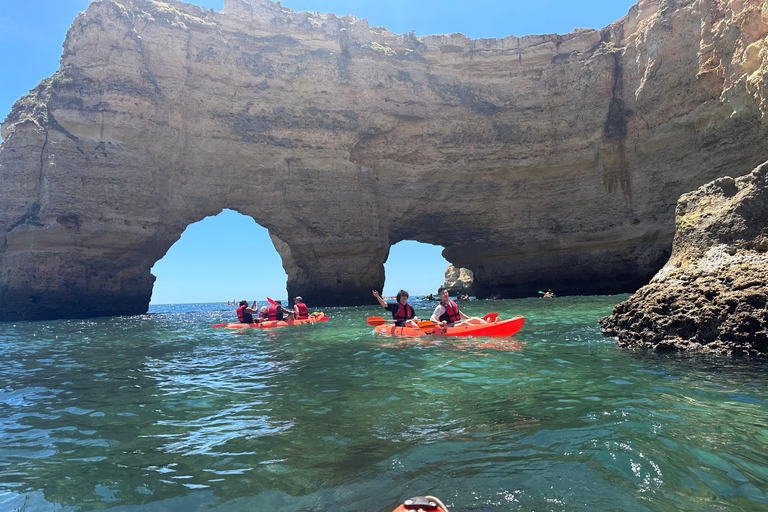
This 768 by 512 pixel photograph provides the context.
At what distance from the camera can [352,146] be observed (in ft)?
Answer: 95.7

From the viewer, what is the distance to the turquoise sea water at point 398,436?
253 centimetres

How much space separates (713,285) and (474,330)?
14.9 ft

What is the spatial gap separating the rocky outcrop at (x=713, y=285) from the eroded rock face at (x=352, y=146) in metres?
16.6

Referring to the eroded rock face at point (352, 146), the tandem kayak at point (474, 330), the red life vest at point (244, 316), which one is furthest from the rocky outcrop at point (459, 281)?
the tandem kayak at point (474, 330)

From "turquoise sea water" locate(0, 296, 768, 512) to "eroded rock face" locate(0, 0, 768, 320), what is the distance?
21.5 metres

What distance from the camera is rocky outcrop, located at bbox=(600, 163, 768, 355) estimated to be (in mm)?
5969

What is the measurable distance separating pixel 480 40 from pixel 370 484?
33524 millimetres

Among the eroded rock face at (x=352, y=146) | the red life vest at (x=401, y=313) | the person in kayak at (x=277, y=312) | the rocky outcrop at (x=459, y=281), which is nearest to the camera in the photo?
the red life vest at (x=401, y=313)

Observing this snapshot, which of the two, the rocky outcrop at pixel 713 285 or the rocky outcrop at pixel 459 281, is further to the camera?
the rocky outcrop at pixel 459 281

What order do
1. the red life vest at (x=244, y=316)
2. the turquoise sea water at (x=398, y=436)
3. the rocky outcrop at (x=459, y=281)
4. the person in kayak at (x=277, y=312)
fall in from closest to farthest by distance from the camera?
1. the turquoise sea water at (x=398, y=436)
2. the red life vest at (x=244, y=316)
3. the person in kayak at (x=277, y=312)
4. the rocky outcrop at (x=459, y=281)

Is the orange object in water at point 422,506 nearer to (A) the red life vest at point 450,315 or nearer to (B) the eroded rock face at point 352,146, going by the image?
(A) the red life vest at point 450,315

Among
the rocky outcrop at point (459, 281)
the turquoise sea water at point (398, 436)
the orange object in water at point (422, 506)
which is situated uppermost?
the rocky outcrop at point (459, 281)

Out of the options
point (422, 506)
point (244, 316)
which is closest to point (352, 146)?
point (244, 316)

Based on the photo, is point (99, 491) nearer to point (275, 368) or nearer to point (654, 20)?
point (275, 368)
